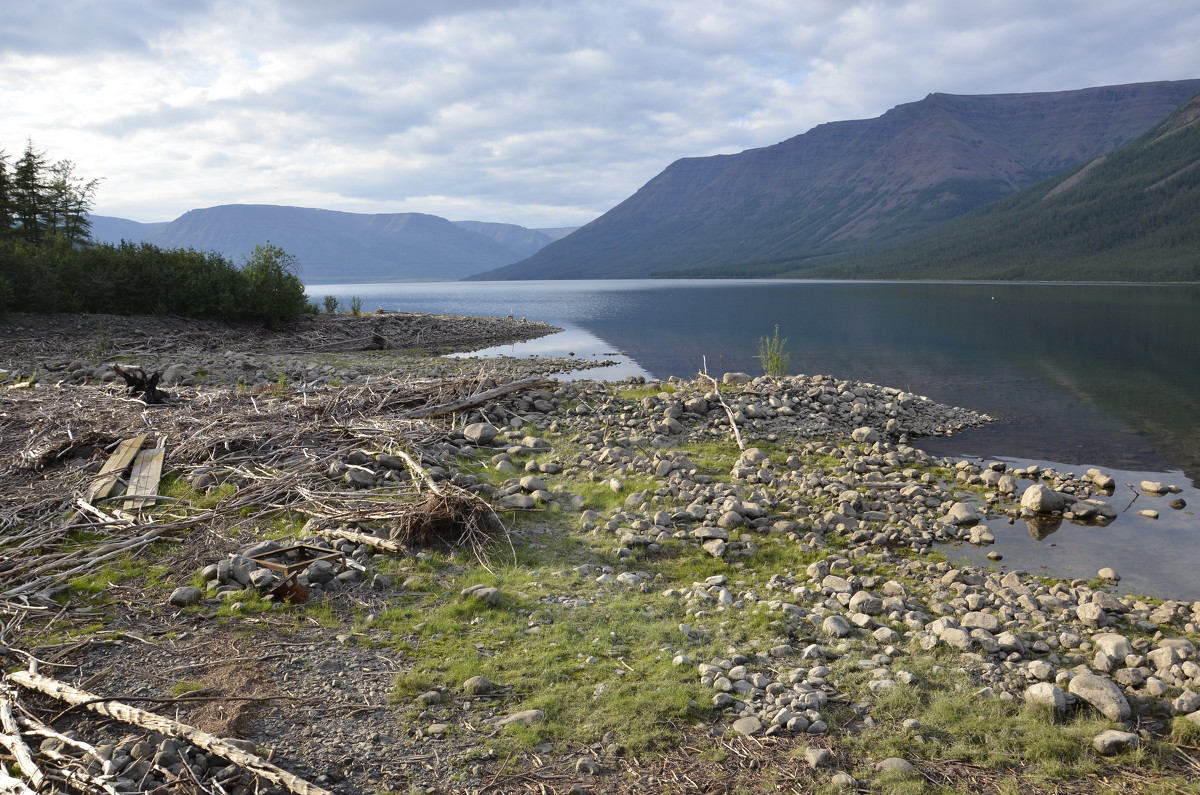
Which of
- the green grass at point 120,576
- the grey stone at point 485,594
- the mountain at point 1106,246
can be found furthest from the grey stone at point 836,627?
the mountain at point 1106,246

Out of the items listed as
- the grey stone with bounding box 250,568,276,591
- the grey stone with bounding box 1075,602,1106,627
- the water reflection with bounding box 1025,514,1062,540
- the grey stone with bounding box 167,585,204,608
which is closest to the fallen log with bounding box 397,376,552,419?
the grey stone with bounding box 250,568,276,591

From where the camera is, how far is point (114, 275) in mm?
37406

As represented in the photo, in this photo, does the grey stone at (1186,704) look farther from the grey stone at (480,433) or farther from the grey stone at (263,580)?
the grey stone at (480,433)

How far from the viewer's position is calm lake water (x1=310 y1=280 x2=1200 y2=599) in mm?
11453

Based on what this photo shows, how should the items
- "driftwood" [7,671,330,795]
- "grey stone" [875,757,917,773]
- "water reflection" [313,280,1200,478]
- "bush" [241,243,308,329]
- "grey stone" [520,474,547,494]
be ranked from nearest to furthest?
"driftwood" [7,671,330,795] → "grey stone" [875,757,917,773] → "grey stone" [520,474,547,494] → "water reflection" [313,280,1200,478] → "bush" [241,243,308,329]

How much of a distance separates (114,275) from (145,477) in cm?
3338

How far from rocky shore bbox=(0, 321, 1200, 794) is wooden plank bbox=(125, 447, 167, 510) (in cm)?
53

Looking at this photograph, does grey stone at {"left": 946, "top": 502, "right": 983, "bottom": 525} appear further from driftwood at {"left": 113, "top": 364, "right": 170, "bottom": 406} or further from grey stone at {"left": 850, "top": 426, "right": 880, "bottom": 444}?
driftwood at {"left": 113, "top": 364, "right": 170, "bottom": 406}

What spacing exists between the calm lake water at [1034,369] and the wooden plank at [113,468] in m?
13.8

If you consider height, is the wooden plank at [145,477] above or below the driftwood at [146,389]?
below

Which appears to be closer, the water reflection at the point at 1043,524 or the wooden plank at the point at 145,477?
the wooden plank at the point at 145,477

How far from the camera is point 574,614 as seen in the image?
7.68 meters

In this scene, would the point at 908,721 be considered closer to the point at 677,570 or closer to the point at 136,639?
the point at 677,570

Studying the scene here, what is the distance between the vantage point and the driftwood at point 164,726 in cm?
463
